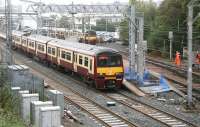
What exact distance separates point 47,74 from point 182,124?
1733cm

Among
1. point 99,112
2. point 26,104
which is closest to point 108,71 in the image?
point 99,112

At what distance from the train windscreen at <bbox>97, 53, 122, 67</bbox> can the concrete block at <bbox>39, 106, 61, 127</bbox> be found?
12.9 m

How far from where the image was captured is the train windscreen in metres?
27.0

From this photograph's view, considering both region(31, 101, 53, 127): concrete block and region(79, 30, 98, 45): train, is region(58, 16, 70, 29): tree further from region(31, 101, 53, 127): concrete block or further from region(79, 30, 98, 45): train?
region(31, 101, 53, 127): concrete block

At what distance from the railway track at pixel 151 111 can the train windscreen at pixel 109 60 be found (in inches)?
66.7

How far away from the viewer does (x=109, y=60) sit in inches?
1075

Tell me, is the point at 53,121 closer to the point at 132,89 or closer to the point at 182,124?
the point at 182,124

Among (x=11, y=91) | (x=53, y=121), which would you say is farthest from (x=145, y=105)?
(x=53, y=121)

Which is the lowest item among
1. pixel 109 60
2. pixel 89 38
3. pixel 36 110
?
pixel 36 110

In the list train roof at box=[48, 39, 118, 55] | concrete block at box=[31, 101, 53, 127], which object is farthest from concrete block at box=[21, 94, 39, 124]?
train roof at box=[48, 39, 118, 55]

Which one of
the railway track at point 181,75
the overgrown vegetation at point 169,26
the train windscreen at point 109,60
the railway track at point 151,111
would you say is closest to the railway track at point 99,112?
the railway track at point 151,111

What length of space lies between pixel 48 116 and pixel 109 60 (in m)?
13.5

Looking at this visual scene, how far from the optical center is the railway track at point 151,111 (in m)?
19.5

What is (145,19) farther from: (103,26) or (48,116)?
(48,116)
